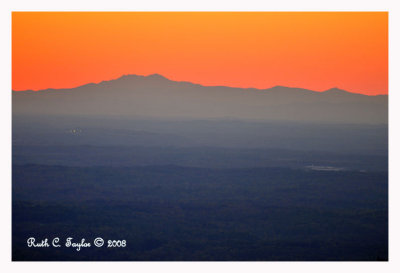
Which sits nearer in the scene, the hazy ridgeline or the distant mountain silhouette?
the hazy ridgeline

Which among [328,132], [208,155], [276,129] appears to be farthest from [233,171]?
[328,132]

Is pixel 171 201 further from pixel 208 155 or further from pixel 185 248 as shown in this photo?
pixel 208 155

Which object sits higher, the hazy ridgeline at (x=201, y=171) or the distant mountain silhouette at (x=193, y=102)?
the distant mountain silhouette at (x=193, y=102)

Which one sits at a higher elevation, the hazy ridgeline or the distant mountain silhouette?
the distant mountain silhouette

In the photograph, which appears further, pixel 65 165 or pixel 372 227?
pixel 65 165

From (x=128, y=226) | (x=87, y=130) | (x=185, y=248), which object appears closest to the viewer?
(x=185, y=248)
